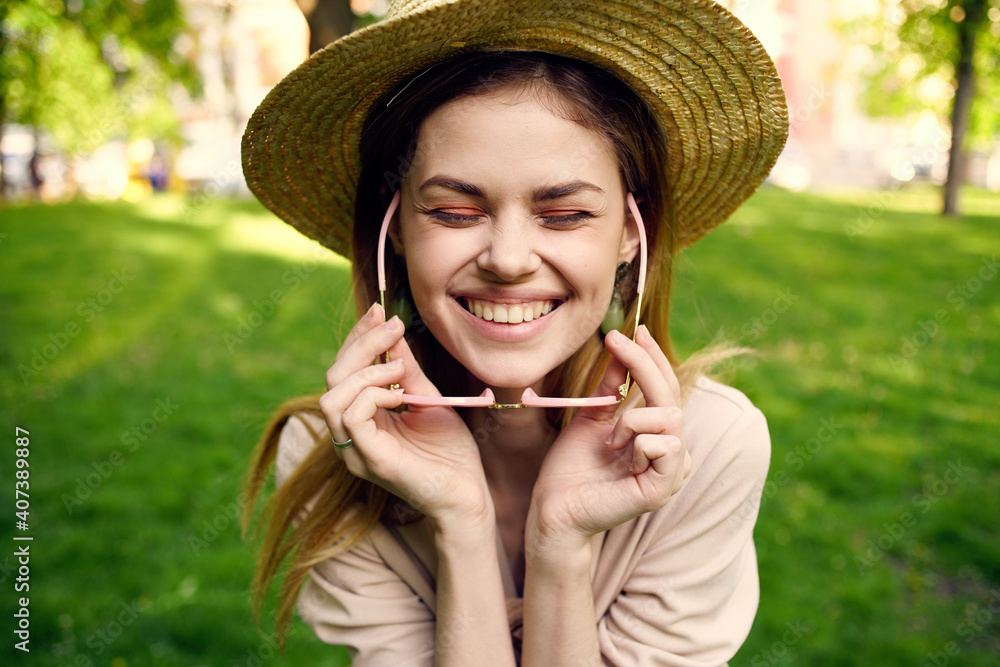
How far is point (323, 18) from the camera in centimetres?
484

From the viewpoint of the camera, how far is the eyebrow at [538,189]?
1.74 m

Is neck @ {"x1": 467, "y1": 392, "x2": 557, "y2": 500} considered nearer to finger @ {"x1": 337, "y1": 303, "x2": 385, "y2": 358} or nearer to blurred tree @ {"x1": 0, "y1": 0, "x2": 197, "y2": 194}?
finger @ {"x1": 337, "y1": 303, "x2": 385, "y2": 358}

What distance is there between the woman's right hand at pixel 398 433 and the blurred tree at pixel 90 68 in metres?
2.39

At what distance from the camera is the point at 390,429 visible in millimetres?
2008

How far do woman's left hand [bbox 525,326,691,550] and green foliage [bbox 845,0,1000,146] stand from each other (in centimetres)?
873

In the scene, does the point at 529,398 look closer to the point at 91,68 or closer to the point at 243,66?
the point at 91,68

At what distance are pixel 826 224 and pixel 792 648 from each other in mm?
10449

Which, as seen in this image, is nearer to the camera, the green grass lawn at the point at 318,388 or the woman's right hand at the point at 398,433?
the woman's right hand at the point at 398,433

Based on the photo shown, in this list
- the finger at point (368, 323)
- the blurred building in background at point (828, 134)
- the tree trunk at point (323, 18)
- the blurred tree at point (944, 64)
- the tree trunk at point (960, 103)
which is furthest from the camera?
the blurred building in background at point (828, 134)

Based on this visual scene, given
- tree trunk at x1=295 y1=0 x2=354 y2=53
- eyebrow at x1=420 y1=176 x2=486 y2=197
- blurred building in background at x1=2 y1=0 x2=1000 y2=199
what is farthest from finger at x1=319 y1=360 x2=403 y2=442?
blurred building in background at x1=2 y1=0 x2=1000 y2=199

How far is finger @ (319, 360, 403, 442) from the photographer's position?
5.84ft

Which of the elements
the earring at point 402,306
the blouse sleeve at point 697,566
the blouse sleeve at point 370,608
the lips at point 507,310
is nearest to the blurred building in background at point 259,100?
the blouse sleeve at point 697,566

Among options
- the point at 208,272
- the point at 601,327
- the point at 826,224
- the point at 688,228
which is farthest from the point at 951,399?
the point at 208,272

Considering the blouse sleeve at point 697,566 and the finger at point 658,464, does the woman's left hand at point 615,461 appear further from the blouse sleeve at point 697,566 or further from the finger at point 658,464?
the blouse sleeve at point 697,566
